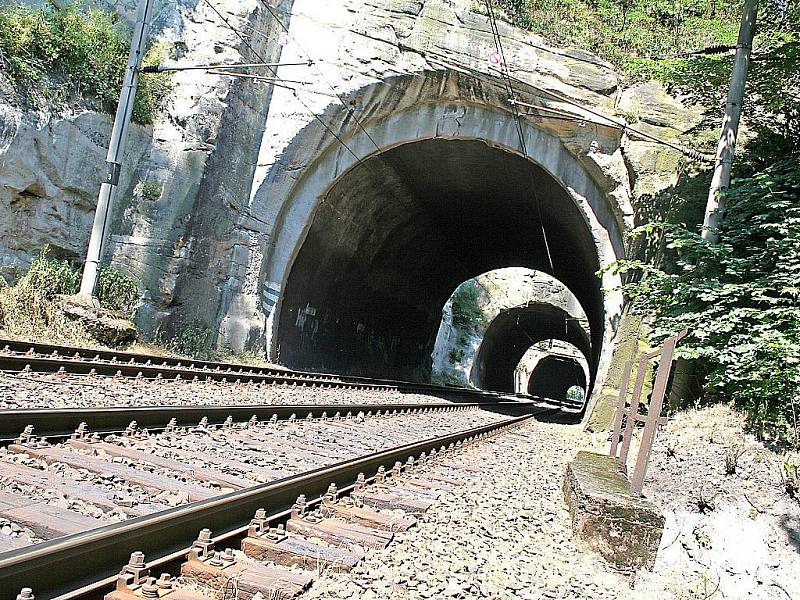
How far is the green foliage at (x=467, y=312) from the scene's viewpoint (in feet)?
108

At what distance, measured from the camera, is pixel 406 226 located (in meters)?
19.3

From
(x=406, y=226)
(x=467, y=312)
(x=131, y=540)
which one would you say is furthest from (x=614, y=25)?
(x=467, y=312)

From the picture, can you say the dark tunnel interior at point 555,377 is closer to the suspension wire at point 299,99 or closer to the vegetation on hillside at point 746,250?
the suspension wire at point 299,99

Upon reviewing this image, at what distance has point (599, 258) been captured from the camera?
13.5m

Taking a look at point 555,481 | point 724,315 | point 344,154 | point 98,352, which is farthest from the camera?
point 344,154

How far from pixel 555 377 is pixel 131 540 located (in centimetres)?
5091

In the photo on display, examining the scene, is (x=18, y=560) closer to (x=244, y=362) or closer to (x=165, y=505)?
(x=165, y=505)

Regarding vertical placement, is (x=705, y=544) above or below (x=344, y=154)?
below

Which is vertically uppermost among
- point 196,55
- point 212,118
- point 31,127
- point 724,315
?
point 196,55

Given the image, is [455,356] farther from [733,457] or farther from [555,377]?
[733,457]

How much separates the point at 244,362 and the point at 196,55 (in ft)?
20.3

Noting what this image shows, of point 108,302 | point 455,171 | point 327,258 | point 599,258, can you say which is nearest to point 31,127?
point 108,302

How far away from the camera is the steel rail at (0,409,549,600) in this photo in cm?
218

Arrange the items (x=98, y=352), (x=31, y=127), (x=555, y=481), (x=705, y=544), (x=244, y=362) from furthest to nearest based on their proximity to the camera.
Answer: (x=244, y=362)
(x=31, y=127)
(x=98, y=352)
(x=555, y=481)
(x=705, y=544)
